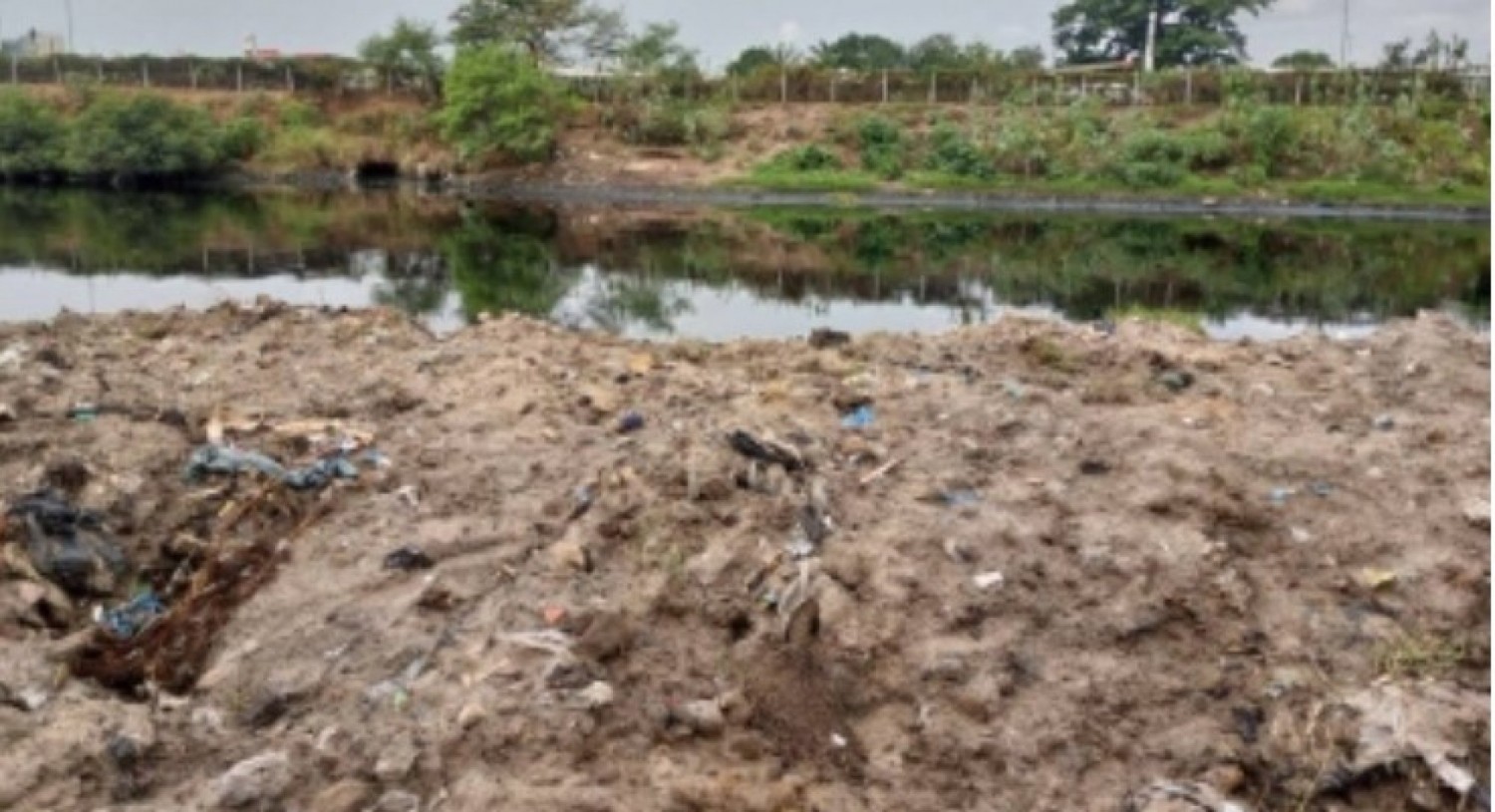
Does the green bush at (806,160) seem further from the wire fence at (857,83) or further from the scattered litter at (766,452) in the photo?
the scattered litter at (766,452)

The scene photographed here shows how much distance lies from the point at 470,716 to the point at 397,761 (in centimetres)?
22

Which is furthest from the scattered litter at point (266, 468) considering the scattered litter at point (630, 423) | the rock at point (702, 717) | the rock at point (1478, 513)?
the rock at point (1478, 513)

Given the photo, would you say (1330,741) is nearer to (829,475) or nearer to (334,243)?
(829,475)

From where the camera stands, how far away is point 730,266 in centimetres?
1733

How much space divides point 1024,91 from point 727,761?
32.5m

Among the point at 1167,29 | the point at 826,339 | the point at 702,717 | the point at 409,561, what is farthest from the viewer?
the point at 1167,29

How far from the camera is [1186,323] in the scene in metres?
10.3

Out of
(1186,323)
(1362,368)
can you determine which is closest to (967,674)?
(1362,368)

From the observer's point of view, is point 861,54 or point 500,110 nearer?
point 500,110

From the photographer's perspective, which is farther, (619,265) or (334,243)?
(334,243)

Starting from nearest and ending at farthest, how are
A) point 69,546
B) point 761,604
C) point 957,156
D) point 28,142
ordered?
point 761,604 → point 69,546 → point 957,156 → point 28,142

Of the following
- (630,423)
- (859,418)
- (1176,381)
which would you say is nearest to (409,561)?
(630,423)

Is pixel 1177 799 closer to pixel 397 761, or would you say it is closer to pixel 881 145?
pixel 397 761

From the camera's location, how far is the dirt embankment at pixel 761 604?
12.0ft
